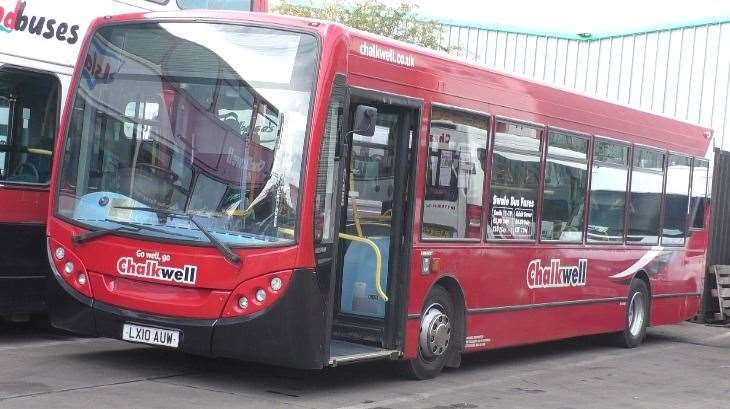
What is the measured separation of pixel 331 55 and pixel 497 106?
2.92 m

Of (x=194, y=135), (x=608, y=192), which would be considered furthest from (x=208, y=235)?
(x=608, y=192)

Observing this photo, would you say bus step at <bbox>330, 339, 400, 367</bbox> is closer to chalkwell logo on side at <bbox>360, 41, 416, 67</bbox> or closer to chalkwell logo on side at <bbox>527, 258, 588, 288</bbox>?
chalkwell logo on side at <bbox>360, 41, 416, 67</bbox>

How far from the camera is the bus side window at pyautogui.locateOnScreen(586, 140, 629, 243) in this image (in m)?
13.6

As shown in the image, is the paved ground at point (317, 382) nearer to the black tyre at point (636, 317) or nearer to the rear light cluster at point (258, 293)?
the rear light cluster at point (258, 293)

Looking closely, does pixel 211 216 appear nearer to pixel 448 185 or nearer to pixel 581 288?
pixel 448 185

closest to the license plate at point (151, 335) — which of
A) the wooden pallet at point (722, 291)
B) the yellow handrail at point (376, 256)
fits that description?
the yellow handrail at point (376, 256)

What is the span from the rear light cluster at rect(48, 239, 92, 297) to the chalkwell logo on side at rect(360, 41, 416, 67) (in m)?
2.75

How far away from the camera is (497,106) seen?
11.4 m

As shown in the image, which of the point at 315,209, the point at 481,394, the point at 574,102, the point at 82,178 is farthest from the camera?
the point at 574,102

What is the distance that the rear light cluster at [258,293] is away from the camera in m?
8.73

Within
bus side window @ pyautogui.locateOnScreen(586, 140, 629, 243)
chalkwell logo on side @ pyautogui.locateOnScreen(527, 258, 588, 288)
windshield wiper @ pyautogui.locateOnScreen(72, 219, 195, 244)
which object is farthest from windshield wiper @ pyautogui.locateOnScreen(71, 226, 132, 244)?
bus side window @ pyautogui.locateOnScreen(586, 140, 629, 243)

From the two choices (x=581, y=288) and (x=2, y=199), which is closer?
(x=2, y=199)

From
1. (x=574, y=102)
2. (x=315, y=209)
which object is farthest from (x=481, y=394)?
(x=574, y=102)

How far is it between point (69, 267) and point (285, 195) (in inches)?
75.5
